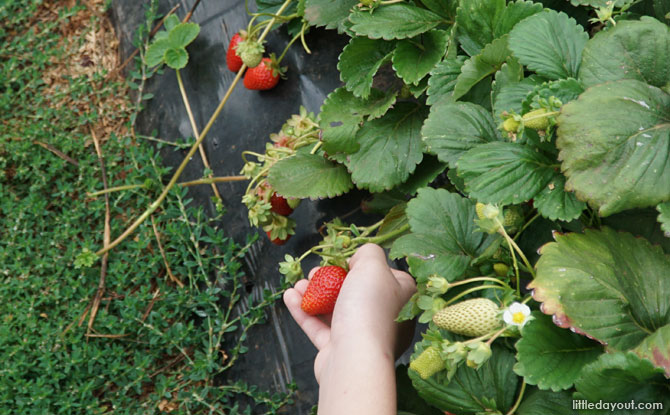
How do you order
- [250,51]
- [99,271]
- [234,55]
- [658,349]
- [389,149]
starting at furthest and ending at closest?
1. [99,271]
2. [234,55]
3. [250,51]
4. [389,149]
5. [658,349]

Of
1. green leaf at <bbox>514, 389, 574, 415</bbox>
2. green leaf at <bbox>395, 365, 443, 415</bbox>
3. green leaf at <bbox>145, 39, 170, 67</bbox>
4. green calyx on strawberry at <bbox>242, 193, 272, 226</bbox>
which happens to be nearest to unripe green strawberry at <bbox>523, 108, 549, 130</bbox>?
green leaf at <bbox>514, 389, 574, 415</bbox>

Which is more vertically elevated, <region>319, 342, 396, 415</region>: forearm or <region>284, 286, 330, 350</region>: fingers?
<region>319, 342, 396, 415</region>: forearm

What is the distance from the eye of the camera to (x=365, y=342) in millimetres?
915

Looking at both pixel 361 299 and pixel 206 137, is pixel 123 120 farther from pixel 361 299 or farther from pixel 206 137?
pixel 361 299

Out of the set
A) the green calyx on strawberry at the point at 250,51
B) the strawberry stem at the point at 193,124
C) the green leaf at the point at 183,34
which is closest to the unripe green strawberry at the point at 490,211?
the green calyx on strawberry at the point at 250,51

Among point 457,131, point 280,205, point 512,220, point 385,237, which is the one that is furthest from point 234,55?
point 512,220

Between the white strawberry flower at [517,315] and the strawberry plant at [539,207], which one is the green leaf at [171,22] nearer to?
the strawberry plant at [539,207]

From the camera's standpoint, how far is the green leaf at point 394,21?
108 centimetres

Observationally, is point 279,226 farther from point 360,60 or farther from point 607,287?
point 607,287

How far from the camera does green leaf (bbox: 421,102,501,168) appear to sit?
904mm

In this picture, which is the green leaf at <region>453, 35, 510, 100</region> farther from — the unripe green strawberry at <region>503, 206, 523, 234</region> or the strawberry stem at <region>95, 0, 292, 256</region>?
the strawberry stem at <region>95, 0, 292, 256</region>

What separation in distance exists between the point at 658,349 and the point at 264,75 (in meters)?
1.10

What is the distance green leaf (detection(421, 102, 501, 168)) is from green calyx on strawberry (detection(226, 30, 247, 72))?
0.79 metres

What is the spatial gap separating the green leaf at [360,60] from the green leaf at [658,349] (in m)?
0.67
